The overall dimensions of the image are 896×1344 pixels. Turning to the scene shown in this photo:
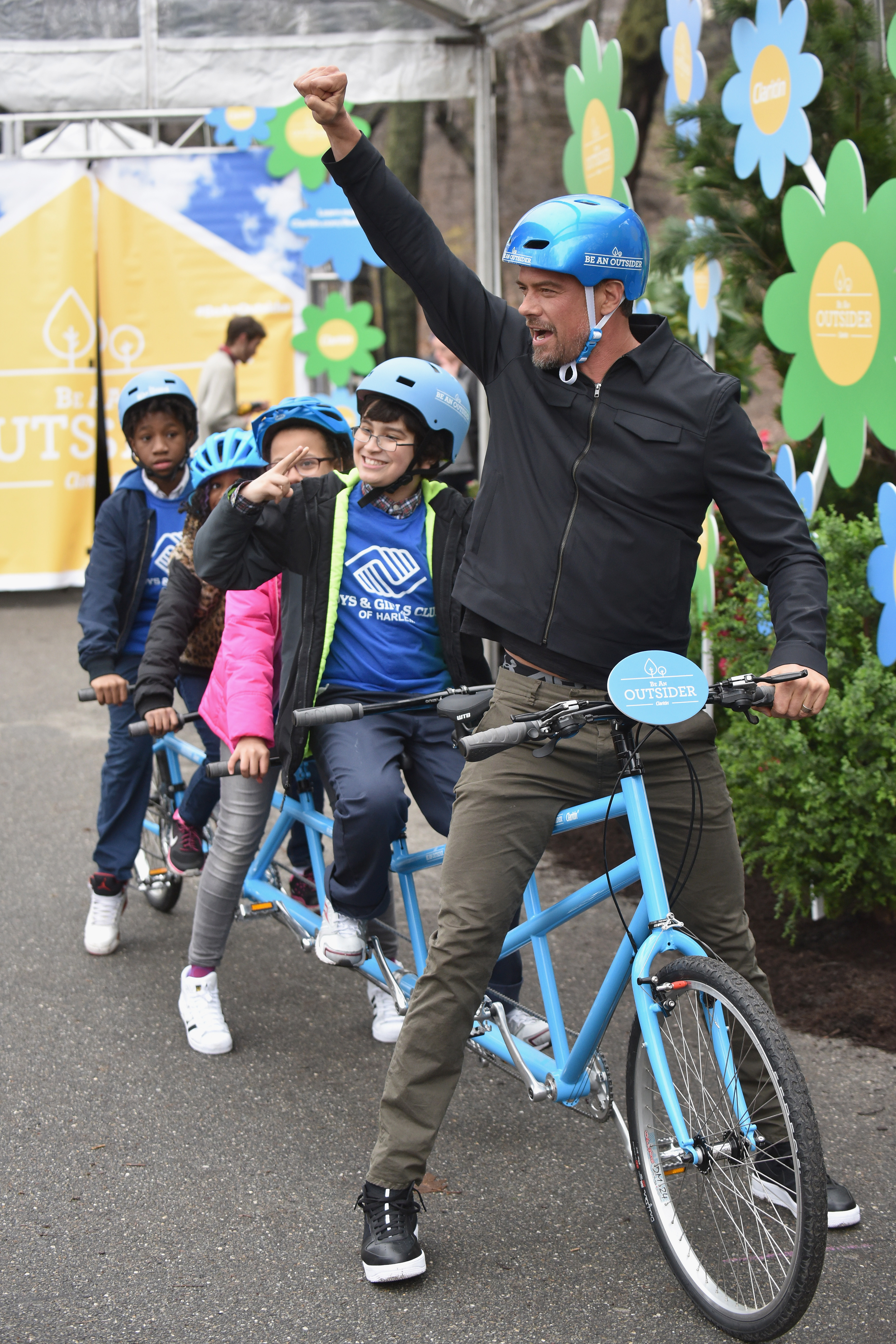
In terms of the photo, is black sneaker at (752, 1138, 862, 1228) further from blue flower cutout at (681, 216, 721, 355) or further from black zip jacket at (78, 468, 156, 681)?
blue flower cutout at (681, 216, 721, 355)

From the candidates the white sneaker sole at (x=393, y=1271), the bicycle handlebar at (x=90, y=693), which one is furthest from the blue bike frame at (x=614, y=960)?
the bicycle handlebar at (x=90, y=693)

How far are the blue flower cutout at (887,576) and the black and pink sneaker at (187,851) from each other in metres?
2.32

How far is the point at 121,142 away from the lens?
1108 centimetres

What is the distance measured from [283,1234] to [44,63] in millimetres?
8884

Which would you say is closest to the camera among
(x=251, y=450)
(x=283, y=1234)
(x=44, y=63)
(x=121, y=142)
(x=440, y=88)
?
(x=283, y=1234)

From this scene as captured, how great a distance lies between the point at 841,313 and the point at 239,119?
7.73 meters

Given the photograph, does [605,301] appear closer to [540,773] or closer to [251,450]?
[540,773]

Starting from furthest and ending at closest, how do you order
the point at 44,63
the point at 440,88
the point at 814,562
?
1. the point at 44,63
2. the point at 440,88
3. the point at 814,562

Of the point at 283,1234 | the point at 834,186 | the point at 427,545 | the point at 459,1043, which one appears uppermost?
the point at 834,186

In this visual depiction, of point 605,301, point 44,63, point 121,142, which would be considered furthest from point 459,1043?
point 121,142

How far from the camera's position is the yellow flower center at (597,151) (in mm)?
6336

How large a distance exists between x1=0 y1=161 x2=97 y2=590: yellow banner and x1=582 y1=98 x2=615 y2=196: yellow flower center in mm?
5766

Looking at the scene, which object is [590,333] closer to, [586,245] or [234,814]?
[586,245]

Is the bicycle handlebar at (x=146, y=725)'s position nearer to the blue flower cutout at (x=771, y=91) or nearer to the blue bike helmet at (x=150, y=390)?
the blue bike helmet at (x=150, y=390)
